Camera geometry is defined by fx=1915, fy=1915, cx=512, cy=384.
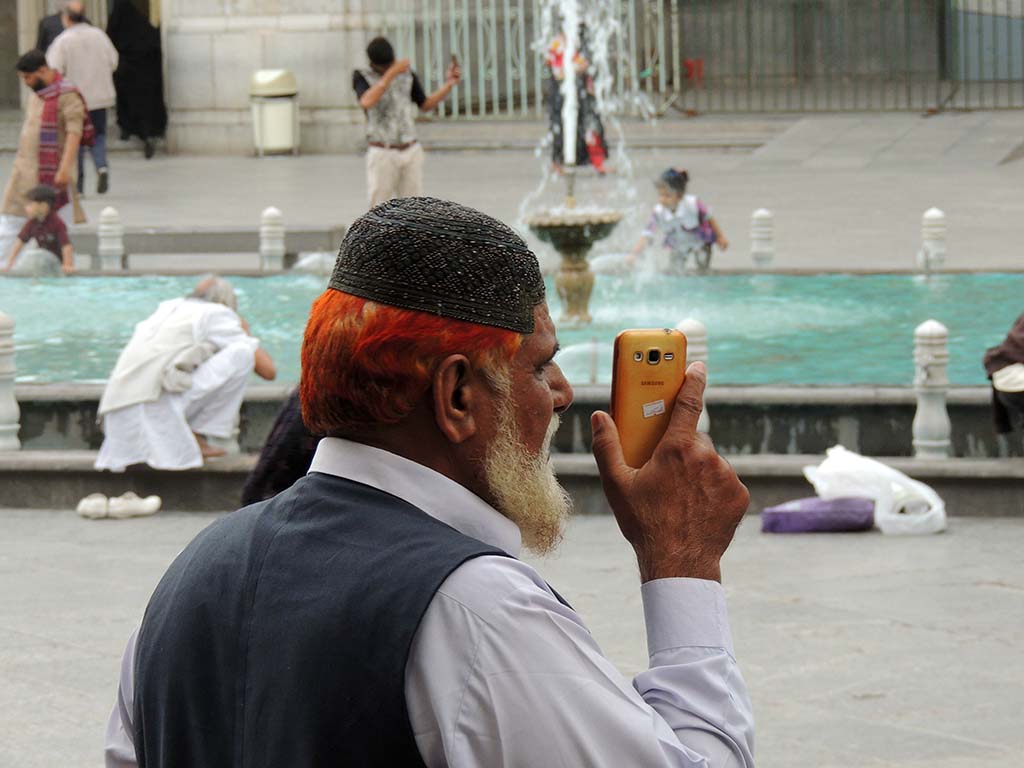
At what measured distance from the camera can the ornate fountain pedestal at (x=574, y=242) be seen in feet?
39.9

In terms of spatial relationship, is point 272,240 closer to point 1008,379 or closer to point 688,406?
point 1008,379

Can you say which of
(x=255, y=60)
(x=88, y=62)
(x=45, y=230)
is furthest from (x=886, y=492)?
(x=255, y=60)

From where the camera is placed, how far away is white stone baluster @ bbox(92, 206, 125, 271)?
15.6 m

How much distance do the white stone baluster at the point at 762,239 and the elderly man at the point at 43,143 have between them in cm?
542

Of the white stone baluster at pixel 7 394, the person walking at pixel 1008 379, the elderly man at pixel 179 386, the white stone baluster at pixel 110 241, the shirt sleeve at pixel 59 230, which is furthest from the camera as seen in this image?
the white stone baluster at pixel 110 241

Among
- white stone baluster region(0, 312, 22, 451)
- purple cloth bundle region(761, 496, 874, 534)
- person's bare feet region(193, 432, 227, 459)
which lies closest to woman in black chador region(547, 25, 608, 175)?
white stone baluster region(0, 312, 22, 451)

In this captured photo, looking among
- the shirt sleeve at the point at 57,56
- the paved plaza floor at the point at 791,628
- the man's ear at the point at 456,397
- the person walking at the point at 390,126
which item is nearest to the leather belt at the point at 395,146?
the person walking at the point at 390,126

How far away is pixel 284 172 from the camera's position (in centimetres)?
2333

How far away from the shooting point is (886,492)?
814cm

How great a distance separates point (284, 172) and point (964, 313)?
40.0ft

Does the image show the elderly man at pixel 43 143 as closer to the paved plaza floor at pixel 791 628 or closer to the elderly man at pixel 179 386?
the elderly man at pixel 179 386

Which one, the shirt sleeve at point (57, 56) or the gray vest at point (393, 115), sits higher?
the shirt sleeve at point (57, 56)

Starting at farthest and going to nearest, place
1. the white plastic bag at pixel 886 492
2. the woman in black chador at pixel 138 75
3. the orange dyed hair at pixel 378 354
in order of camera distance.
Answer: the woman in black chador at pixel 138 75
the white plastic bag at pixel 886 492
the orange dyed hair at pixel 378 354

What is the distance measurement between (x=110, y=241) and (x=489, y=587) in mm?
14242
